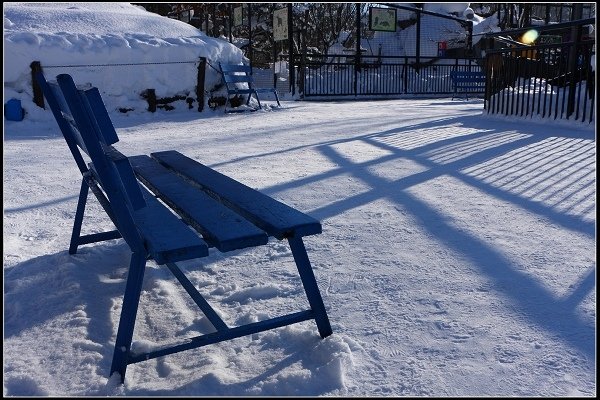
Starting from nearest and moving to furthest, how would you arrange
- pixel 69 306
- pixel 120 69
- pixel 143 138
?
1. pixel 69 306
2. pixel 143 138
3. pixel 120 69

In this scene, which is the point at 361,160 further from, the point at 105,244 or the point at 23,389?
the point at 23,389

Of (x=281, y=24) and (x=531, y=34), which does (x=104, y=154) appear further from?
(x=281, y=24)

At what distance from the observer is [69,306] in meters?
2.67

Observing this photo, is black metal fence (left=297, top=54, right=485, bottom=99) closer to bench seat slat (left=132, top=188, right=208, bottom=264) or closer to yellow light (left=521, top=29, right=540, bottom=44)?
yellow light (left=521, top=29, right=540, bottom=44)

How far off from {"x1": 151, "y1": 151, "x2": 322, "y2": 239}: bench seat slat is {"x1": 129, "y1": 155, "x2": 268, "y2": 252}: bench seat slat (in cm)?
5

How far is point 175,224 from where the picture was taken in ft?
7.24

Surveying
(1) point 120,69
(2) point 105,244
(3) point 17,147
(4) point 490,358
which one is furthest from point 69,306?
(1) point 120,69

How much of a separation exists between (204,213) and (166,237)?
331mm

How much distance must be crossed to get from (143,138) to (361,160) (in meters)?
3.54

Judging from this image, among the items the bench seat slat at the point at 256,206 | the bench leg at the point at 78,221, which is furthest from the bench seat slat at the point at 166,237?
the bench leg at the point at 78,221

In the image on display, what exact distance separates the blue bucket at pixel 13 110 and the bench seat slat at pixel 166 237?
27.6 ft

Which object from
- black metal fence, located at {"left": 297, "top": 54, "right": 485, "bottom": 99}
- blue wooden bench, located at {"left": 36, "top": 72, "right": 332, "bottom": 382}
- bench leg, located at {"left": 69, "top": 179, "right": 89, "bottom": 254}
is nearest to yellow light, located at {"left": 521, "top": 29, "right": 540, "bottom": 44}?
black metal fence, located at {"left": 297, "top": 54, "right": 485, "bottom": 99}

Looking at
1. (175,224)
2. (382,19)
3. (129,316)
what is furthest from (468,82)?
(129,316)

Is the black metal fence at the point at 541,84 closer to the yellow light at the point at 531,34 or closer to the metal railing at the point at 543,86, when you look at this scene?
the metal railing at the point at 543,86
